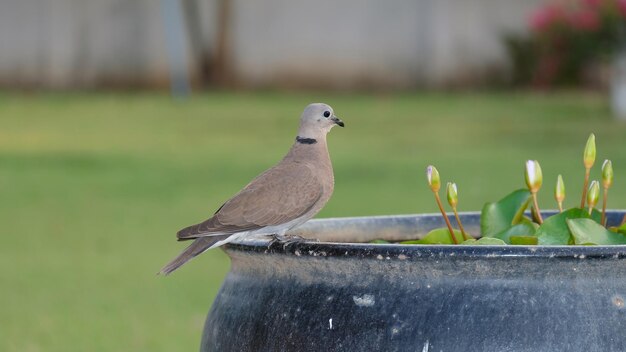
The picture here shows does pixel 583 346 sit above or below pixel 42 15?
above

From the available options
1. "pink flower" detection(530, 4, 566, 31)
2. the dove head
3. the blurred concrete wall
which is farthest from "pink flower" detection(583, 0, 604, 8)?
the dove head

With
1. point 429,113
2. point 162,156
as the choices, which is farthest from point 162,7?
point 162,156

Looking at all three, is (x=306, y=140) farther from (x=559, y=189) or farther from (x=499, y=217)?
(x=559, y=189)

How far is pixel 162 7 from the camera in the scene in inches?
907

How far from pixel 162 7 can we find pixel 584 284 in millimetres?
20976

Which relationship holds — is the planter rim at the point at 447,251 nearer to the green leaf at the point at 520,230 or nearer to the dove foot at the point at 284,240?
the dove foot at the point at 284,240

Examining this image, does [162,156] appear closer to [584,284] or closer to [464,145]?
[464,145]

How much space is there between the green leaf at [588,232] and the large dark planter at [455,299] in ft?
1.56

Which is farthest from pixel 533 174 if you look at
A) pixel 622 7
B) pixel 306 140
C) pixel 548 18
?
pixel 548 18

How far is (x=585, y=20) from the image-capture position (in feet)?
61.7

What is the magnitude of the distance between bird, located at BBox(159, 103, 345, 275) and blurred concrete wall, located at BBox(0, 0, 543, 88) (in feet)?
64.4

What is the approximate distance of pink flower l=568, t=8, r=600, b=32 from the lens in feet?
60.7

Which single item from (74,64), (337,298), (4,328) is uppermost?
(337,298)

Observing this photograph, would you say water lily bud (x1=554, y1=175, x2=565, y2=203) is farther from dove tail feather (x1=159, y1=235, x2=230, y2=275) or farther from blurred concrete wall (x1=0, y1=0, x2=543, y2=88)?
blurred concrete wall (x1=0, y1=0, x2=543, y2=88)
